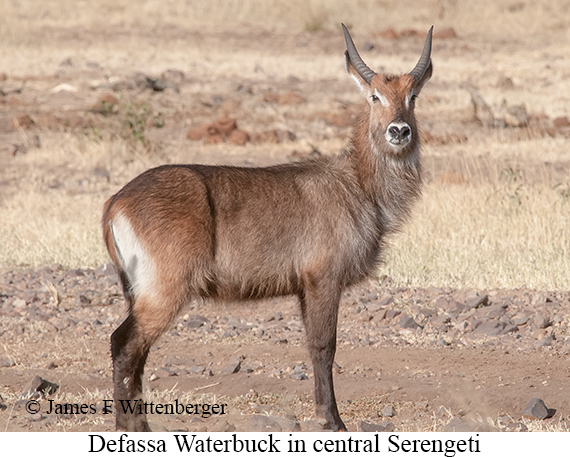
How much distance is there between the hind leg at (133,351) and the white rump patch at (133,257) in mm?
84

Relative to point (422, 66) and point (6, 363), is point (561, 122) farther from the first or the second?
point (6, 363)

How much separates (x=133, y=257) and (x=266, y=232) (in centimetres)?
67

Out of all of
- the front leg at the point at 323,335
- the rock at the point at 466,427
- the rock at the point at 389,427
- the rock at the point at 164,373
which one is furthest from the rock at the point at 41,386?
the rock at the point at 466,427

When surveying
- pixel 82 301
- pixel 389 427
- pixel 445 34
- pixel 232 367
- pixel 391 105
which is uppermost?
pixel 391 105

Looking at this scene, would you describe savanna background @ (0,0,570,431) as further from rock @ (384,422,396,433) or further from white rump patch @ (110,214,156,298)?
white rump patch @ (110,214,156,298)

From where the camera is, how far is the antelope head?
4.87 metres

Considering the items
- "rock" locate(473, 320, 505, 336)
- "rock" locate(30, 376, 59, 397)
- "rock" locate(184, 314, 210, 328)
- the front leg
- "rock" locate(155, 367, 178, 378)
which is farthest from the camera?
"rock" locate(184, 314, 210, 328)

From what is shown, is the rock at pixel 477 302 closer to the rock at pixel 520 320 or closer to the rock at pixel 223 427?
the rock at pixel 520 320

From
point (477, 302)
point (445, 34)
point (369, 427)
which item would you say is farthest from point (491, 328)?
point (445, 34)

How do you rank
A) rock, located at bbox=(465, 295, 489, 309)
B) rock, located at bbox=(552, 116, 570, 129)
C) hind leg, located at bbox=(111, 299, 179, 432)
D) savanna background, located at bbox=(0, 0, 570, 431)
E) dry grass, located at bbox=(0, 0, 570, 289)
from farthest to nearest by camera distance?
1. rock, located at bbox=(552, 116, 570, 129)
2. dry grass, located at bbox=(0, 0, 570, 289)
3. rock, located at bbox=(465, 295, 489, 309)
4. savanna background, located at bbox=(0, 0, 570, 431)
5. hind leg, located at bbox=(111, 299, 179, 432)

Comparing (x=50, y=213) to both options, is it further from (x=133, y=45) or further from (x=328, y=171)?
(x=133, y=45)

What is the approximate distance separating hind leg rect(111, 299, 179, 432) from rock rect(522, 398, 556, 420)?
1794 millimetres

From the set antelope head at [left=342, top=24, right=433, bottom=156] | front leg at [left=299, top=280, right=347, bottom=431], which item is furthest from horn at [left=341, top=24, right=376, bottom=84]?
front leg at [left=299, top=280, right=347, bottom=431]

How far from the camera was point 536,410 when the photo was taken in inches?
180
